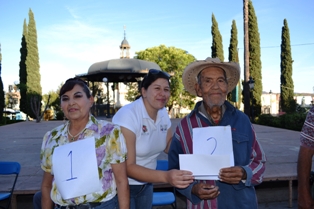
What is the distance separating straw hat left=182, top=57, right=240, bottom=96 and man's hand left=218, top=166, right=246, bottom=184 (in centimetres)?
71

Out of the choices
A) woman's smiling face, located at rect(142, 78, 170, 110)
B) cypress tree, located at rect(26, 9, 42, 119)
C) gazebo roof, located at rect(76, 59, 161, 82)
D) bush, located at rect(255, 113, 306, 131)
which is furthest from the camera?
cypress tree, located at rect(26, 9, 42, 119)

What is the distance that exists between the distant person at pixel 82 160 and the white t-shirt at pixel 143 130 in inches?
7.1

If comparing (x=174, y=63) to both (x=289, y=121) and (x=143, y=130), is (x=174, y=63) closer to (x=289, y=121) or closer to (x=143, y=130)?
(x=289, y=121)

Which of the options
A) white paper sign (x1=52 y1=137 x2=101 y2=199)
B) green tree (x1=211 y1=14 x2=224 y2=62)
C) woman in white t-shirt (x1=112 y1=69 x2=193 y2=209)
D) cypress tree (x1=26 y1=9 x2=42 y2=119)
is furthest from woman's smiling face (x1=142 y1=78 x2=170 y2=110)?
green tree (x1=211 y1=14 x2=224 y2=62)

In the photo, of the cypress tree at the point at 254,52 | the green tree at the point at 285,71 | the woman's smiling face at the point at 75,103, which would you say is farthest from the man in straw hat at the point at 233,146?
the green tree at the point at 285,71

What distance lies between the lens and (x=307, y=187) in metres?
1.95

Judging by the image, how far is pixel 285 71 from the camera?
2867cm

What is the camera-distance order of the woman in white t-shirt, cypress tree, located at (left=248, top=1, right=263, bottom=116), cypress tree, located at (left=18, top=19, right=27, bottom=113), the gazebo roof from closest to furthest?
the woman in white t-shirt < the gazebo roof < cypress tree, located at (left=248, top=1, right=263, bottom=116) < cypress tree, located at (left=18, top=19, right=27, bottom=113)

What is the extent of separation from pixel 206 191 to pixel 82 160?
0.77 m

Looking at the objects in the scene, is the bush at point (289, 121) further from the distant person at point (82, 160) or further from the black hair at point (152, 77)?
the distant person at point (82, 160)

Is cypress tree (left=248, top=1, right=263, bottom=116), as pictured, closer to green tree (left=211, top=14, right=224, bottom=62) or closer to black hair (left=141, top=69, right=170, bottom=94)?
green tree (left=211, top=14, right=224, bottom=62)

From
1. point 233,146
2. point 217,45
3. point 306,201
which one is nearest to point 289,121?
point 306,201

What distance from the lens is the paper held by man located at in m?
1.66

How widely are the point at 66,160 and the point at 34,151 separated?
6575 mm
